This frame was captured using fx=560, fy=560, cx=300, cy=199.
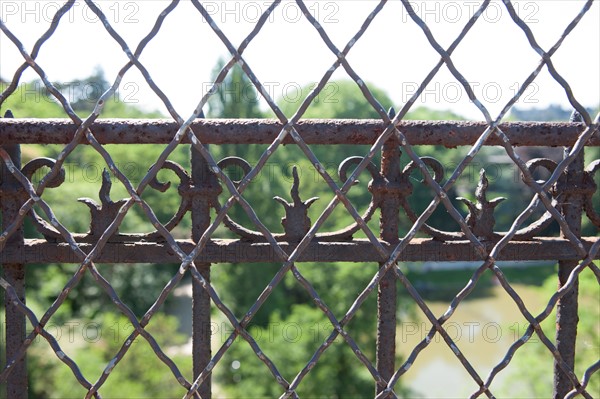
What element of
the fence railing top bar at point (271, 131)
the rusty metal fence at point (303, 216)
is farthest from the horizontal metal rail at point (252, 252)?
the fence railing top bar at point (271, 131)

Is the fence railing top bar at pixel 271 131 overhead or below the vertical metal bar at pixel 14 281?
overhead

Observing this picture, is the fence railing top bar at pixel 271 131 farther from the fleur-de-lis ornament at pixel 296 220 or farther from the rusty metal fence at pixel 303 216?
the fleur-de-lis ornament at pixel 296 220

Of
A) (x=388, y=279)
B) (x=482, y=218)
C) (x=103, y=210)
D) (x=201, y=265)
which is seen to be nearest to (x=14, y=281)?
(x=103, y=210)

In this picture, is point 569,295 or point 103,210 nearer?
point 103,210

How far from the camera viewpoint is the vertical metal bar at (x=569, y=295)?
196 cm

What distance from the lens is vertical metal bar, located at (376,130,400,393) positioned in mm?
1925

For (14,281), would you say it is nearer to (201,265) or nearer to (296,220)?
(201,265)

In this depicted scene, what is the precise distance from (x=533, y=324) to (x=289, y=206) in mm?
900

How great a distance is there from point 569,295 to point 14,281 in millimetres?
1947

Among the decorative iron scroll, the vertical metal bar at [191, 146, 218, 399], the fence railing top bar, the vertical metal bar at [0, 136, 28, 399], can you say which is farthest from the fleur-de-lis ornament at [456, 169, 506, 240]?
the vertical metal bar at [0, 136, 28, 399]

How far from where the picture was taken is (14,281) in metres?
1.92

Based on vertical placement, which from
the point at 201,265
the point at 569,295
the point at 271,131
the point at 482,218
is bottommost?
the point at 569,295

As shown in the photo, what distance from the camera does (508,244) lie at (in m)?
1.96

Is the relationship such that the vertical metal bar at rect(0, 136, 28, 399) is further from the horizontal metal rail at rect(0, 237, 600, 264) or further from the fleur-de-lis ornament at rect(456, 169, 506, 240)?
the fleur-de-lis ornament at rect(456, 169, 506, 240)
